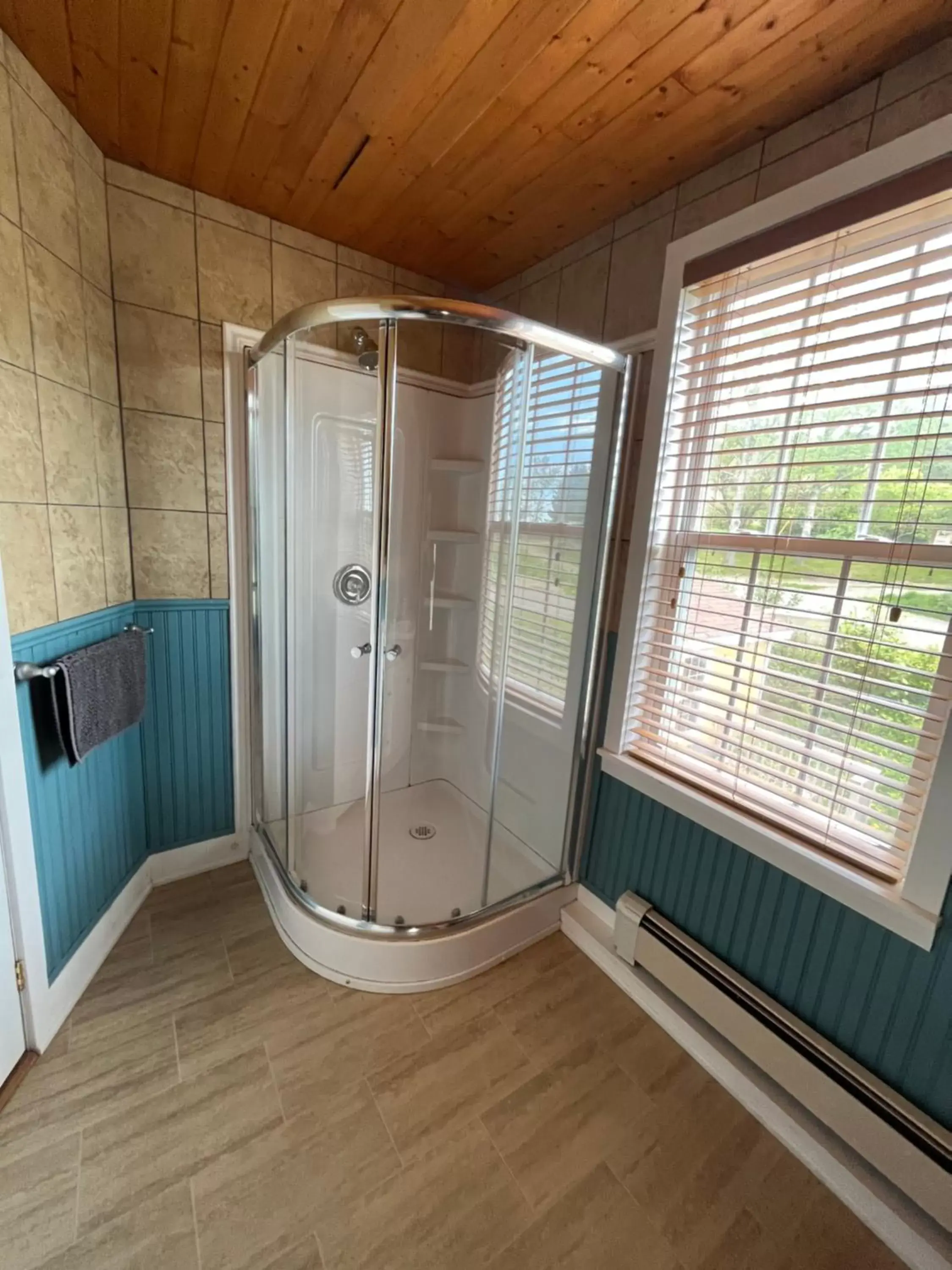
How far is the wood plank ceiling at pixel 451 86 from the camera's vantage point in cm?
104

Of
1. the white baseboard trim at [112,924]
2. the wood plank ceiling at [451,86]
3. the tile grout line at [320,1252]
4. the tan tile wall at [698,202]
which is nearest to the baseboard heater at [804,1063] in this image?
the tile grout line at [320,1252]

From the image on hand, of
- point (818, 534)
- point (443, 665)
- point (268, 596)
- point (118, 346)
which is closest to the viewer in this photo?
point (818, 534)

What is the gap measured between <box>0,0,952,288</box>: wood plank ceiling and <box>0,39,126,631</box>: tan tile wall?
0.14 meters

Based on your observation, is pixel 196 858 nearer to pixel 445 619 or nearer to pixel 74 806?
pixel 74 806

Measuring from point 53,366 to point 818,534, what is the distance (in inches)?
76.9

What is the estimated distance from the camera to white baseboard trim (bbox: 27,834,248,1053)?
1.37 meters

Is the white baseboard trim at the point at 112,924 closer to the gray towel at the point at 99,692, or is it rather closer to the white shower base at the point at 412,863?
the white shower base at the point at 412,863

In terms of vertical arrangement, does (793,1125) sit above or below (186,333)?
below

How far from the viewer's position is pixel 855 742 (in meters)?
1.21

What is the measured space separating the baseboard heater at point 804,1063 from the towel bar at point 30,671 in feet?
5.81

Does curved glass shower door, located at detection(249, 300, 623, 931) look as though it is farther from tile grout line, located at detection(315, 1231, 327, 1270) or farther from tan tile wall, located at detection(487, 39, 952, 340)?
tile grout line, located at detection(315, 1231, 327, 1270)

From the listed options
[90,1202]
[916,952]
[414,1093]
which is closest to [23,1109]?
[90,1202]

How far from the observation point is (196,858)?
6.77 ft

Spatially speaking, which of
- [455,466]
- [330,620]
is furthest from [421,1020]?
[455,466]
